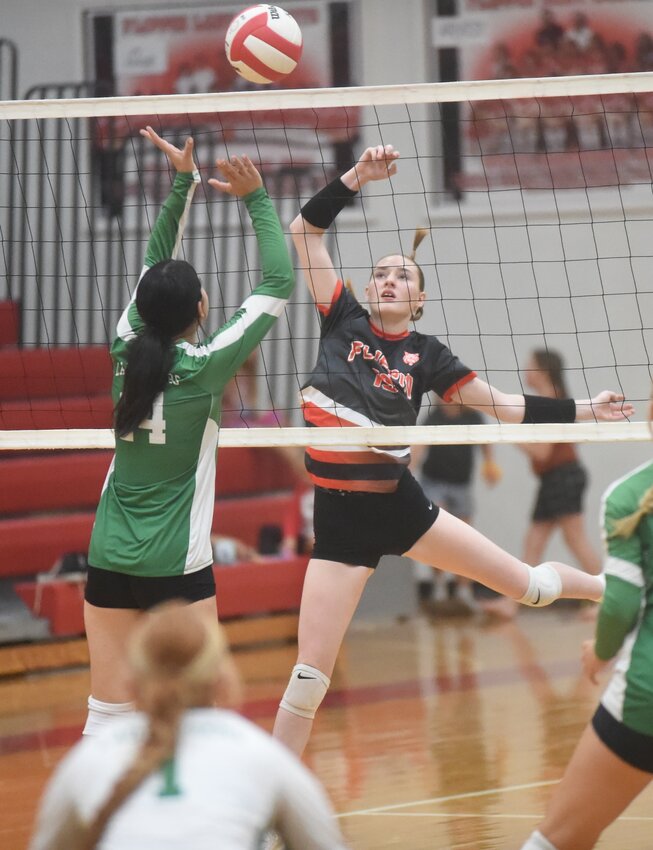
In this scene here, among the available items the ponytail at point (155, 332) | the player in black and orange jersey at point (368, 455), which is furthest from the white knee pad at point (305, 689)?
the ponytail at point (155, 332)

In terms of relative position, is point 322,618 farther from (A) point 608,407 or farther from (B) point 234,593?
(B) point 234,593

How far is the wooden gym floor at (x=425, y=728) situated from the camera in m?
4.77

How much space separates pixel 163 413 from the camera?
3.85m

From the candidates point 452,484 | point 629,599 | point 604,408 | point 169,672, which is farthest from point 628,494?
point 452,484

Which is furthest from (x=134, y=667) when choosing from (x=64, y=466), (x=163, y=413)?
(x=64, y=466)

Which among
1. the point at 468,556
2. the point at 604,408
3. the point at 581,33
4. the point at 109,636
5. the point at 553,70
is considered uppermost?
the point at 581,33

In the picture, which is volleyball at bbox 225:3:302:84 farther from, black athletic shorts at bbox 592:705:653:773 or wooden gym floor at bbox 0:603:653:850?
black athletic shorts at bbox 592:705:653:773

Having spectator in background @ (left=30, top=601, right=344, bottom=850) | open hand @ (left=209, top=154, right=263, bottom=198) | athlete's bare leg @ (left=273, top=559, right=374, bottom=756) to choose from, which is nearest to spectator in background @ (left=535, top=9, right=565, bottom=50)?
open hand @ (left=209, top=154, right=263, bottom=198)

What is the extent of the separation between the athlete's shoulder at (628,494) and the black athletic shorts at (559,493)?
23.4 feet

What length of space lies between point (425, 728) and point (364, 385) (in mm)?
2405

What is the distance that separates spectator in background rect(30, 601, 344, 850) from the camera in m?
2.10

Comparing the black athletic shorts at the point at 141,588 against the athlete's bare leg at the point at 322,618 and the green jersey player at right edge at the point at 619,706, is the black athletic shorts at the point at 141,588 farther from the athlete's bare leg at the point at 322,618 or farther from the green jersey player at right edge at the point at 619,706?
the green jersey player at right edge at the point at 619,706

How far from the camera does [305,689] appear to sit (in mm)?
4312

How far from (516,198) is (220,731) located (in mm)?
8674
